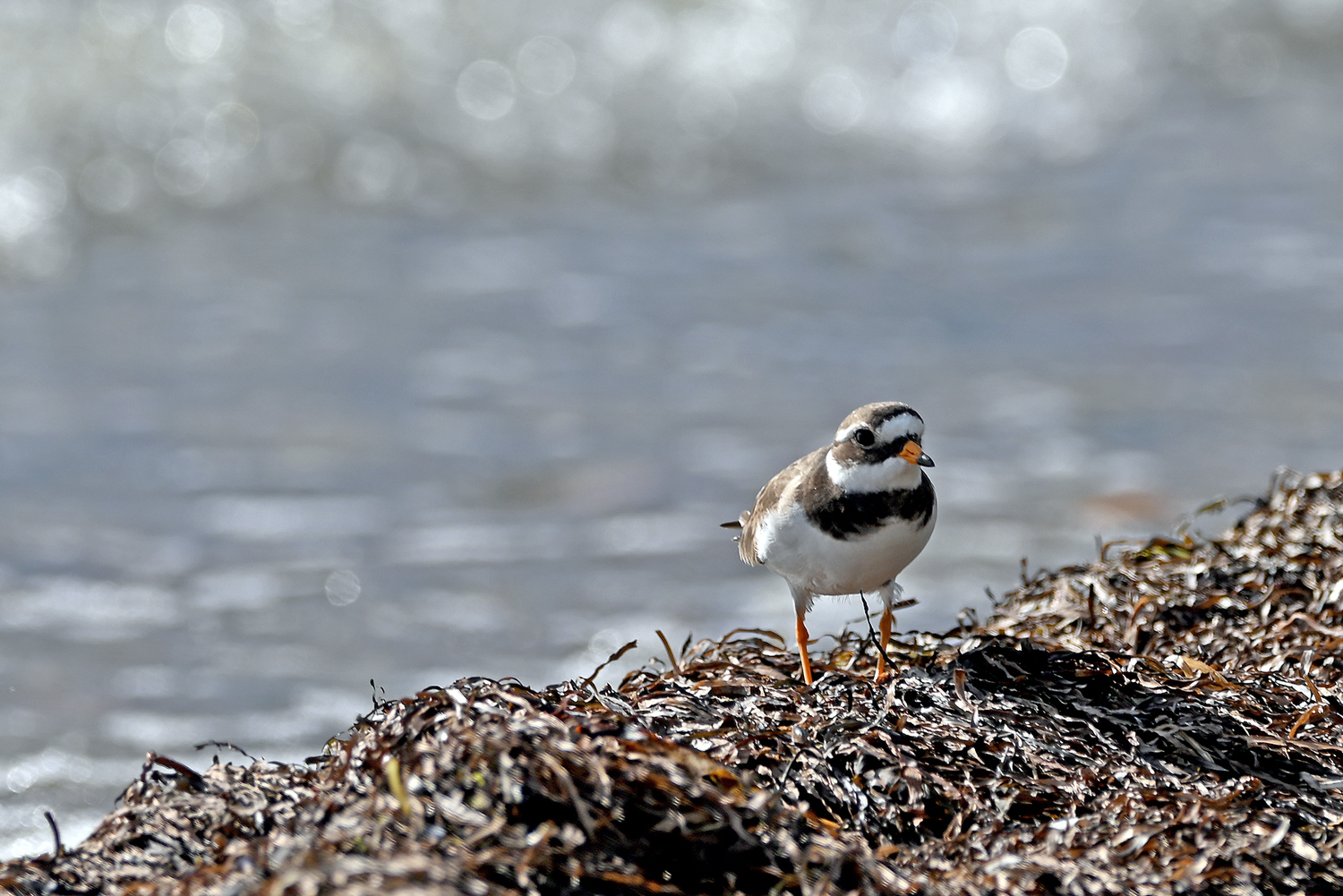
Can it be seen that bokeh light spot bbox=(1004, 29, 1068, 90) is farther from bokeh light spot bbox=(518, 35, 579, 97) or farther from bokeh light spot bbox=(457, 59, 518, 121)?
bokeh light spot bbox=(457, 59, 518, 121)

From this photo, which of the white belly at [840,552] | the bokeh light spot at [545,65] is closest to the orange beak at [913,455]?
the white belly at [840,552]

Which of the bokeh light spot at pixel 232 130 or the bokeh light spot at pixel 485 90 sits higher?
the bokeh light spot at pixel 485 90

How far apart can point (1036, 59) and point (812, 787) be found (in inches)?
409

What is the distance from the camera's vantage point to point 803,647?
124 inches

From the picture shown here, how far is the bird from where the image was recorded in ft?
9.66

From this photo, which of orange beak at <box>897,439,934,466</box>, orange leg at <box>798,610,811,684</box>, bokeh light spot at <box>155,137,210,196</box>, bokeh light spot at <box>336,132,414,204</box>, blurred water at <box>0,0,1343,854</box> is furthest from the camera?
bokeh light spot at <box>336,132,414,204</box>

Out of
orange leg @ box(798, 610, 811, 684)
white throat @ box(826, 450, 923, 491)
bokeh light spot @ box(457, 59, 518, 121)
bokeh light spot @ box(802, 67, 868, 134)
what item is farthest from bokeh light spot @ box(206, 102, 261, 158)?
white throat @ box(826, 450, 923, 491)

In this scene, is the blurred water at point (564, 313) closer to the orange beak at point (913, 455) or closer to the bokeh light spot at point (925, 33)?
the bokeh light spot at point (925, 33)

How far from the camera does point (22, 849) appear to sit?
356 cm

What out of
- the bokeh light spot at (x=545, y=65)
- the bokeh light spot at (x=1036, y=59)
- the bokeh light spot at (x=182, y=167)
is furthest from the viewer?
the bokeh light spot at (x=1036, y=59)

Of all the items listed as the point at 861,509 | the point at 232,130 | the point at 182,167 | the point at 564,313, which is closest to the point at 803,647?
the point at 861,509

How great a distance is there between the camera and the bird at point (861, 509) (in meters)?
2.95

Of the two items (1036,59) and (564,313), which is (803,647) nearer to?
(564,313)

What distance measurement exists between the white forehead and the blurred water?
187cm
